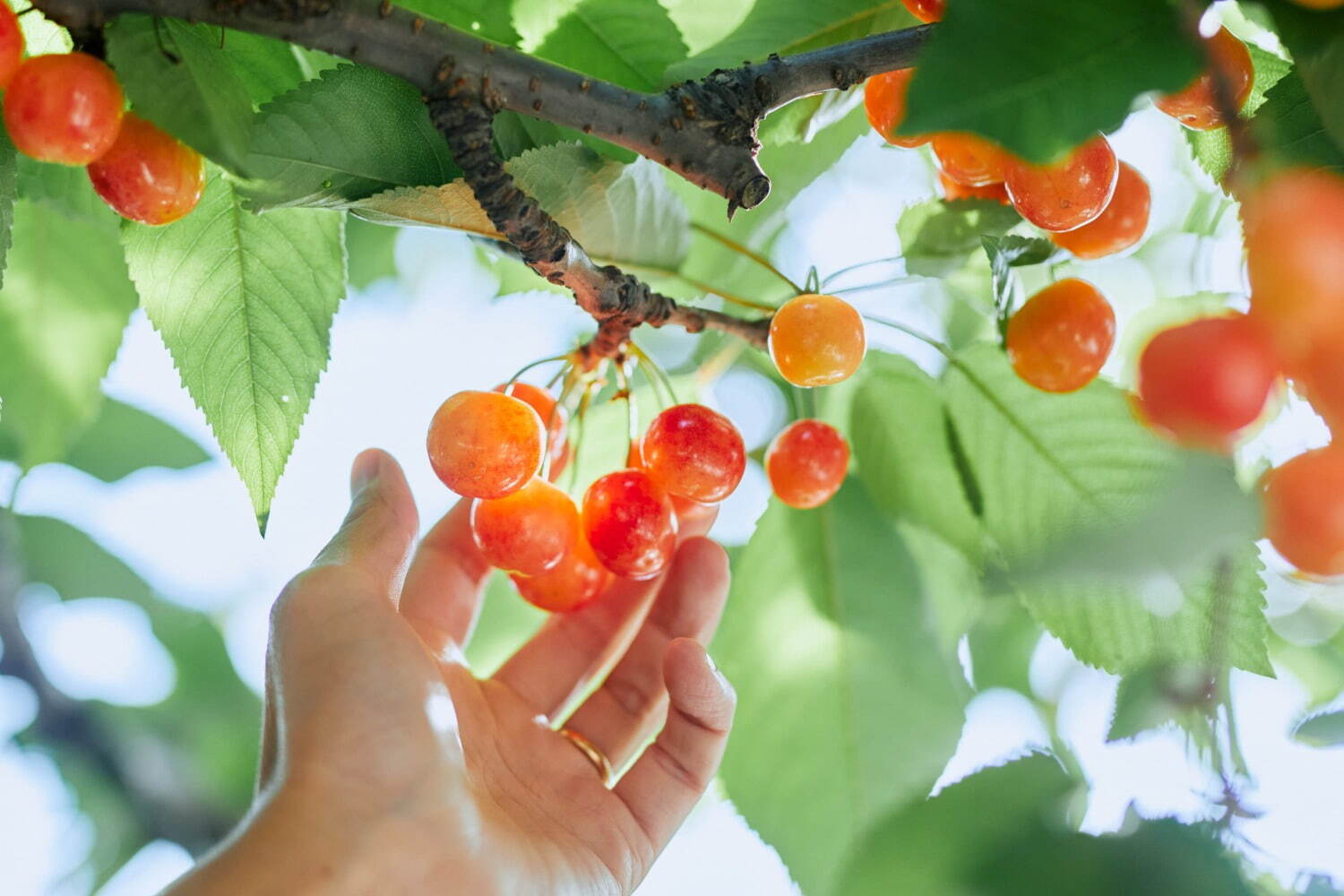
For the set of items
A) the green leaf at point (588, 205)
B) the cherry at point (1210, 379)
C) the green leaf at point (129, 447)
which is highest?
the cherry at point (1210, 379)

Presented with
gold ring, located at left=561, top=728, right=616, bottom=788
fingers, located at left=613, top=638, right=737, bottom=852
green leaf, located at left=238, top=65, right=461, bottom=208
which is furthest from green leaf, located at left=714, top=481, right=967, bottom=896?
green leaf, located at left=238, top=65, right=461, bottom=208

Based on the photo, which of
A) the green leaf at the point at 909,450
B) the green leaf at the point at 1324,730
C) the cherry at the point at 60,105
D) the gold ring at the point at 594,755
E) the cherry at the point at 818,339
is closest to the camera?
the green leaf at the point at 1324,730

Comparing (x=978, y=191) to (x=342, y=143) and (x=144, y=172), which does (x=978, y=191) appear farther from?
(x=144, y=172)

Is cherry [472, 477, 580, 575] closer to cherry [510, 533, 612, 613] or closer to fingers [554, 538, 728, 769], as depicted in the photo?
cherry [510, 533, 612, 613]

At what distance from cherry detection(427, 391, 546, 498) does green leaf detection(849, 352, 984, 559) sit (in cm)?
47

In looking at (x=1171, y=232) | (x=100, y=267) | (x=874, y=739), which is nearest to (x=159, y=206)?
(x=100, y=267)

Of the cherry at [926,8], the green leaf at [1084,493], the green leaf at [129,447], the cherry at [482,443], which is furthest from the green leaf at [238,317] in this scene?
the green leaf at [129,447]

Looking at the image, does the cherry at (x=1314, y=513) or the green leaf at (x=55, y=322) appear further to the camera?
the green leaf at (x=55, y=322)

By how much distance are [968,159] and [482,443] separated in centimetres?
41

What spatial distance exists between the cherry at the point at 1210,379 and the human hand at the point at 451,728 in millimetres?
617

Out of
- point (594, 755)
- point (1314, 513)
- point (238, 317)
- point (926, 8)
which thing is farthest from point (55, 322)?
point (1314, 513)

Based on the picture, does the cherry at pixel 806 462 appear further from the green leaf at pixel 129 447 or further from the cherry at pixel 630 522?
the green leaf at pixel 129 447

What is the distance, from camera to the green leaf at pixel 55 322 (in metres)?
0.99

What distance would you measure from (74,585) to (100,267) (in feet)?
2.60
